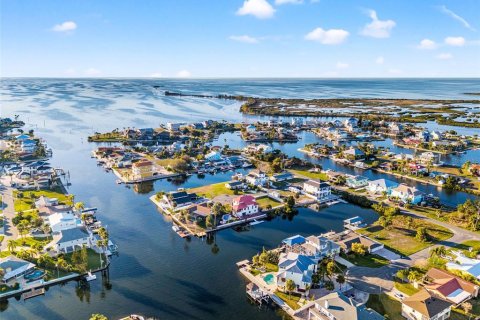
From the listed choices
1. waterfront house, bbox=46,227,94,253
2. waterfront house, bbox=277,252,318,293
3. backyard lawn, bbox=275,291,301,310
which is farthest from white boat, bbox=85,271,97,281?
waterfront house, bbox=277,252,318,293

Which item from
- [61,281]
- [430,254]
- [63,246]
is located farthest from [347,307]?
[63,246]

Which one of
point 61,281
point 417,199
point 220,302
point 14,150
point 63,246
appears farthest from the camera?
point 14,150

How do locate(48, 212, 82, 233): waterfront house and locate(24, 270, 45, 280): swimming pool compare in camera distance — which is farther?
locate(48, 212, 82, 233): waterfront house

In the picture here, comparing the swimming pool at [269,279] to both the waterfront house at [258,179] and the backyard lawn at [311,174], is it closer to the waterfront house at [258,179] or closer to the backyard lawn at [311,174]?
the waterfront house at [258,179]

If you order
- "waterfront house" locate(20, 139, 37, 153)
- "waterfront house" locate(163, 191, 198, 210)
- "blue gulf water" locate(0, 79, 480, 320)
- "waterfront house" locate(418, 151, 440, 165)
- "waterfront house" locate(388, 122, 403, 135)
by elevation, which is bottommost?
"blue gulf water" locate(0, 79, 480, 320)

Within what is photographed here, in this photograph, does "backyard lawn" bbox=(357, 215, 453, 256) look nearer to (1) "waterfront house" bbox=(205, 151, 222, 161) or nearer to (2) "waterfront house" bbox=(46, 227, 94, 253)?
(2) "waterfront house" bbox=(46, 227, 94, 253)

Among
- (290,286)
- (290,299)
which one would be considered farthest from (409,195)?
(290,299)

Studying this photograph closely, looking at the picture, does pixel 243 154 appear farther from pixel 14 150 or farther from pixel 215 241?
pixel 14 150
